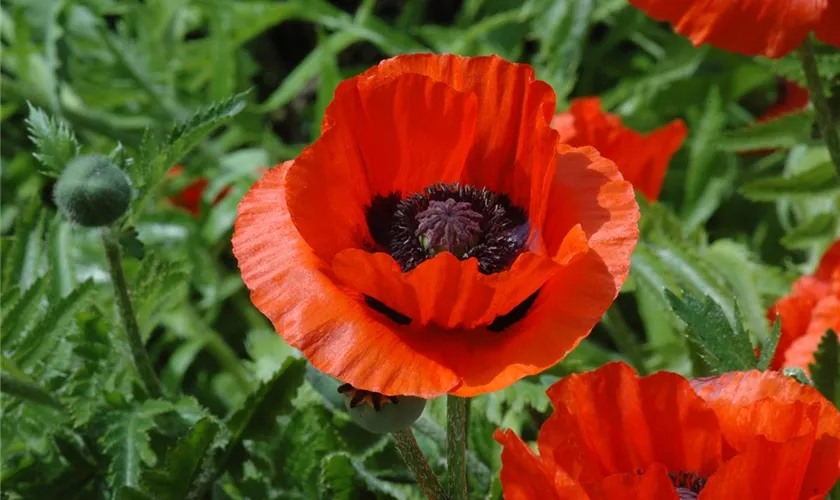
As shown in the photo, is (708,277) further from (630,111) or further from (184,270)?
(630,111)

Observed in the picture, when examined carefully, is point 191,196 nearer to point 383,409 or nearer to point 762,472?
point 383,409

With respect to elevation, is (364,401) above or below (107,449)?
above

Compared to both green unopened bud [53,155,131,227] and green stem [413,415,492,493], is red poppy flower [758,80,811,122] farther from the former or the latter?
green unopened bud [53,155,131,227]

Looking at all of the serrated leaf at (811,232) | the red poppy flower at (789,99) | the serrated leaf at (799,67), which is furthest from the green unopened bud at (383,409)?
the red poppy flower at (789,99)

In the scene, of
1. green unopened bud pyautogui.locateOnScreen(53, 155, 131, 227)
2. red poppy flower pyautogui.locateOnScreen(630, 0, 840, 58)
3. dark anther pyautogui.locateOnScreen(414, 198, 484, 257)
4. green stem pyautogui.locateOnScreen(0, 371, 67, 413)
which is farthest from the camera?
red poppy flower pyautogui.locateOnScreen(630, 0, 840, 58)

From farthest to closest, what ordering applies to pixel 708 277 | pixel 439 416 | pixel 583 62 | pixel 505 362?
pixel 583 62, pixel 708 277, pixel 439 416, pixel 505 362

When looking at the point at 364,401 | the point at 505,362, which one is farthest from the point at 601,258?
the point at 364,401

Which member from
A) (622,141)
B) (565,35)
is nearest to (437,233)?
(622,141)

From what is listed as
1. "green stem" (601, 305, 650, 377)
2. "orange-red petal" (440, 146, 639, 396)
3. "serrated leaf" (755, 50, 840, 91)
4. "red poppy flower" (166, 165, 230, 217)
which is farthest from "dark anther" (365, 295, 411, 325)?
"red poppy flower" (166, 165, 230, 217)
